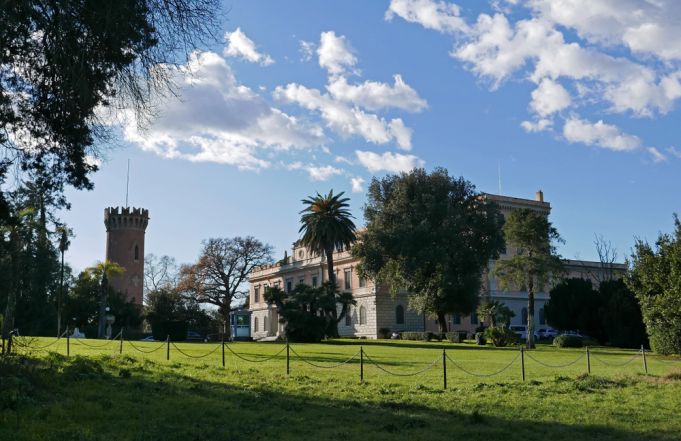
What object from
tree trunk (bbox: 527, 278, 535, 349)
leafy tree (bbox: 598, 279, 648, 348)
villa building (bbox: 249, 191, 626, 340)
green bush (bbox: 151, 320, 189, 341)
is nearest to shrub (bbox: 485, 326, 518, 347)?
tree trunk (bbox: 527, 278, 535, 349)

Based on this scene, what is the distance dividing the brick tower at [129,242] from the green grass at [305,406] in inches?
2626

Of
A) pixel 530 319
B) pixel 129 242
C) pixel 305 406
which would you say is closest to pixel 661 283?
pixel 305 406

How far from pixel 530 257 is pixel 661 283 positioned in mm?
22825

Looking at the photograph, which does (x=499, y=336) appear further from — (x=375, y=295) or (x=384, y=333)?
(x=375, y=295)

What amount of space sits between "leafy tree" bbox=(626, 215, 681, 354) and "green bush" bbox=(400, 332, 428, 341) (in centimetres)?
3132

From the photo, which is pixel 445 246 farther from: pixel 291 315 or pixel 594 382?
pixel 594 382

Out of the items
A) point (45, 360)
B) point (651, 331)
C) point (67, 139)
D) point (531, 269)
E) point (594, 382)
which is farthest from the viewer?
point (531, 269)

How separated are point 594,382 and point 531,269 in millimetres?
29715

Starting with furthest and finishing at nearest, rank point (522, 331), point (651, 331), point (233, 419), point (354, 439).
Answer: point (522, 331)
point (651, 331)
point (233, 419)
point (354, 439)

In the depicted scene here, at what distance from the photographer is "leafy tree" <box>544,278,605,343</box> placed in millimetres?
56934

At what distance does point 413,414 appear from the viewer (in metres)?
12.6

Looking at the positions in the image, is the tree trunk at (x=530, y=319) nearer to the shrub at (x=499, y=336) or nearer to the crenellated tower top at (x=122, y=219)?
the shrub at (x=499, y=336)

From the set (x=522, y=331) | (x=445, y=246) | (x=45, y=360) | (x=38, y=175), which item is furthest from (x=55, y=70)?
(x=522, y=331)

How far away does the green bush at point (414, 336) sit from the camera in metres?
58.9
